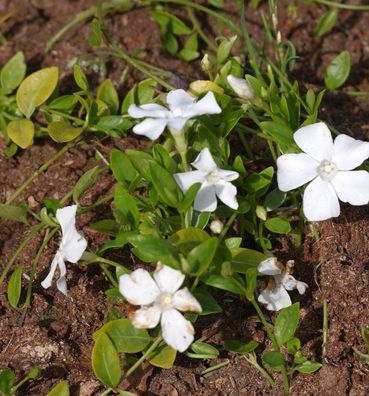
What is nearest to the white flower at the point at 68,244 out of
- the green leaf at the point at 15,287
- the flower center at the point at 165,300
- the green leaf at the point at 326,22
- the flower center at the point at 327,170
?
the green leaf at the point at 15,287

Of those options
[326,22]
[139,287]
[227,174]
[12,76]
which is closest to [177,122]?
[227,174]

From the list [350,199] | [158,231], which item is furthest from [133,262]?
[350,199]

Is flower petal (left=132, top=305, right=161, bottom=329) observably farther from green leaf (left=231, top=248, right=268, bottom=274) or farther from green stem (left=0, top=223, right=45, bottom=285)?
green stem (left=0, top=223, right=45, bottom=285)

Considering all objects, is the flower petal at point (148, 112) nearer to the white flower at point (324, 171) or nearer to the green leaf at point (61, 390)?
the white flower at point (324, 171)

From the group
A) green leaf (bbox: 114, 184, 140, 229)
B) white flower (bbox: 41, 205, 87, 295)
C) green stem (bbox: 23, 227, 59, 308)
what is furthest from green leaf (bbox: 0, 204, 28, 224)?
green leaf (bbox: 114, 184, 140, 229)

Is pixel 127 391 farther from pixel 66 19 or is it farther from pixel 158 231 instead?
pixel 66 19

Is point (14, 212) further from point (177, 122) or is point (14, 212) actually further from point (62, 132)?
point (177, 122)

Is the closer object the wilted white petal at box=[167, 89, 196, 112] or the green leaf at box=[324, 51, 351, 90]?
the wilted white petal at box=[167, 89, 196, 112]
